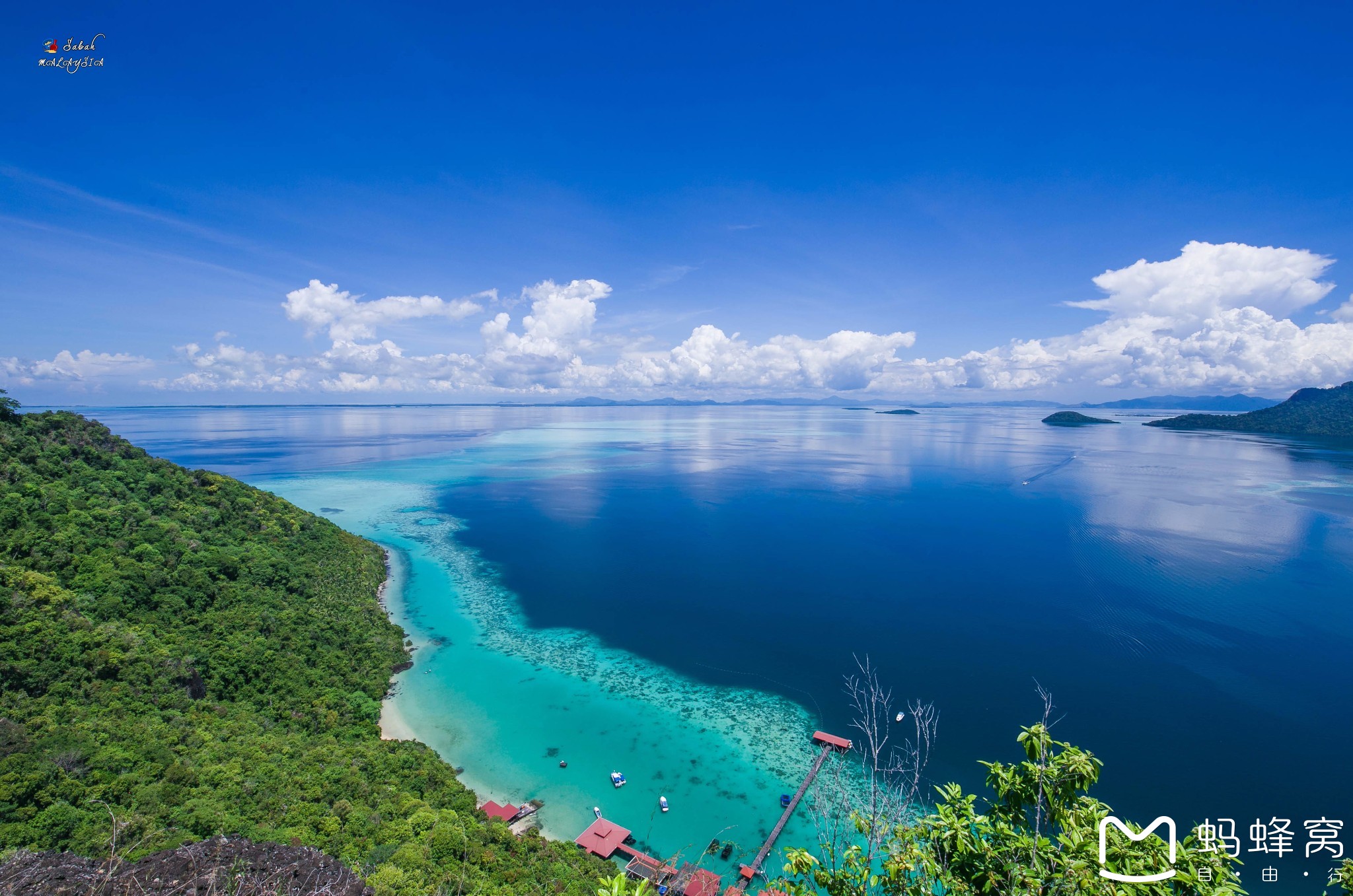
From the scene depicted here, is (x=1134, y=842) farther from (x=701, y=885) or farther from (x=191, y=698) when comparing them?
(x=191, y=698)

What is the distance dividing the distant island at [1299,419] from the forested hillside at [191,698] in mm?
207245

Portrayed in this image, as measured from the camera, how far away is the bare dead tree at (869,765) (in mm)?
17719

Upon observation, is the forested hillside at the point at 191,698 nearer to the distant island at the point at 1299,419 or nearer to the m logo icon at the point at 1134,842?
the m logo icon at the point at 1134,842

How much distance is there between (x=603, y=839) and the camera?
17.7 metres

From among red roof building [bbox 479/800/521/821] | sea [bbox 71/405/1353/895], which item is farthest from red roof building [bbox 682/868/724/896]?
red roof building [bbox 479/800/521/821]

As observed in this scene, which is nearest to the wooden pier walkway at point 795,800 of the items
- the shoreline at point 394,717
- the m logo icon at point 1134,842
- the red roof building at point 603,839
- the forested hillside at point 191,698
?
the red roof building at point 603,839

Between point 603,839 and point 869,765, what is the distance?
38.5ft

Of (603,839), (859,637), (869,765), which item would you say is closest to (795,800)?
(869,765)

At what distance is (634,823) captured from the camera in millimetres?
19125

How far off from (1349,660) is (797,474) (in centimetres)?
6180

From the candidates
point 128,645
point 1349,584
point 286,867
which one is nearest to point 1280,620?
point 1349,584

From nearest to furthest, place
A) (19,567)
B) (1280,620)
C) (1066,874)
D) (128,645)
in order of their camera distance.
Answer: (1066,874) < (128,645) < (19,567) < (1280,620)

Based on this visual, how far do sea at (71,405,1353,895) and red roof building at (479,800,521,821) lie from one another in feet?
3.32

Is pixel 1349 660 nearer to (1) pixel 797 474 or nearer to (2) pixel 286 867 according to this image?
(2) pixel 286 867
